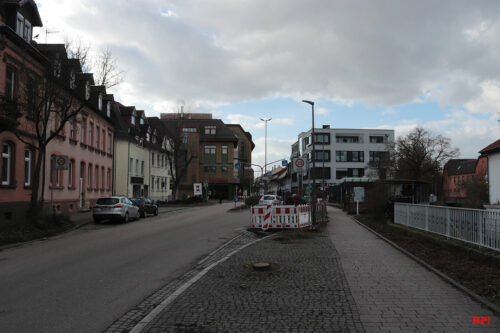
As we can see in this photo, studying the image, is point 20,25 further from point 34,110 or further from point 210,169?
point 210,169

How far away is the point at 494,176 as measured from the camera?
34031 millimetres

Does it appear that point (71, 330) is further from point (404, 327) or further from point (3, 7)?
point (3, 7)

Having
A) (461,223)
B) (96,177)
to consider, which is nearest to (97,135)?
(96,177)

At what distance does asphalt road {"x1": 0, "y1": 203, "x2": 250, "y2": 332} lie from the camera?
5723 mm

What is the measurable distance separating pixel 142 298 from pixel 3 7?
19935mm

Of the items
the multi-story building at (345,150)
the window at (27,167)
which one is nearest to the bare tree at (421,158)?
the multi-story building at (345,150)

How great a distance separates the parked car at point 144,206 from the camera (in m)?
28.6

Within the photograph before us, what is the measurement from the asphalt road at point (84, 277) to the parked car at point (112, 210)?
765cm

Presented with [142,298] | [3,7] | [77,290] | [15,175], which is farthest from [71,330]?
[3,7]

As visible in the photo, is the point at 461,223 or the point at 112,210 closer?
the point at 461,223

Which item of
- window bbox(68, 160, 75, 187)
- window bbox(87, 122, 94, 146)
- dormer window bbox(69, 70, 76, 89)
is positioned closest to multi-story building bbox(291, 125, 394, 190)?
window bbox(87, 122, 94, 146)

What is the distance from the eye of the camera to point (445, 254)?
11.2m

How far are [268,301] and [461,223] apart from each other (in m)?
8.11

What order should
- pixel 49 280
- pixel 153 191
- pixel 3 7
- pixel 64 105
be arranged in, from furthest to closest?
pixel 153 191 < pixel 3 7 < pixel 64 105 < pixel 49 280
